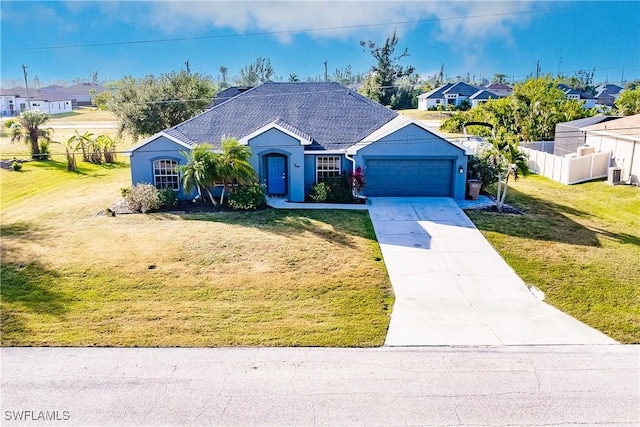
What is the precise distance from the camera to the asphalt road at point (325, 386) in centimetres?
852

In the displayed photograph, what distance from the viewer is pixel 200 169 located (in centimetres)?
1994

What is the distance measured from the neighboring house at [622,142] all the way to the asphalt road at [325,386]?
1818 centimetres

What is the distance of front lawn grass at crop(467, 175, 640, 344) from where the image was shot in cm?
1299

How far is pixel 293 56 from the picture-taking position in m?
172

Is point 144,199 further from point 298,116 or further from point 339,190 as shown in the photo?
point 298,116

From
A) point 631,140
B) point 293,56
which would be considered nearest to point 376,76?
point 631,140

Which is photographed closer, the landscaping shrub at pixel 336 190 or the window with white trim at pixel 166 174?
the landscaping shrub at pixel 336 190

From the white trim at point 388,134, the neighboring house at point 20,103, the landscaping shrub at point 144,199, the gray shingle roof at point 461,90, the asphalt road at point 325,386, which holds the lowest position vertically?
the asphalt road at point 325,386

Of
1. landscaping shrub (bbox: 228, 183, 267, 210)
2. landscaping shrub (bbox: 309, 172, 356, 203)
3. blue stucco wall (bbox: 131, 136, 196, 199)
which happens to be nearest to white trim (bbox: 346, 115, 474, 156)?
landscaping shrub (bbox: 309, 172, 356, 203)

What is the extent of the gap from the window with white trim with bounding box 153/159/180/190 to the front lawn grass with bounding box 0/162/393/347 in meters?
2.43

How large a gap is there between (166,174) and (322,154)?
701cm

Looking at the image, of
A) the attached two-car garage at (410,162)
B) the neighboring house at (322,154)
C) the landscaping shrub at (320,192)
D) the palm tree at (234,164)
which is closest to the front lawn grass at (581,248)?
the attached two-car garage at (410,162)

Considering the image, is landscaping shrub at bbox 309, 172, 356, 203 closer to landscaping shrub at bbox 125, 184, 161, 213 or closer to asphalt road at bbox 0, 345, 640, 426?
landscaping shrub at bbox 125, 184, 161, 213

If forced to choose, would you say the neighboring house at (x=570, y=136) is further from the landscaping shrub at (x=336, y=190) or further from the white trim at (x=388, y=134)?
the landscaping shrub at (x=336, y=190)
